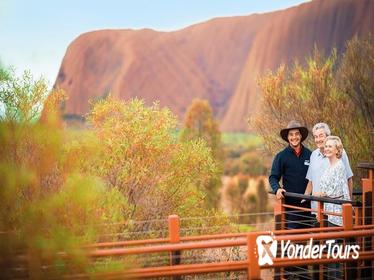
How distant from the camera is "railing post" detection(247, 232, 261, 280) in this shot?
12.4 ft

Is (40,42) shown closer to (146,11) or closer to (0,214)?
(146,11)

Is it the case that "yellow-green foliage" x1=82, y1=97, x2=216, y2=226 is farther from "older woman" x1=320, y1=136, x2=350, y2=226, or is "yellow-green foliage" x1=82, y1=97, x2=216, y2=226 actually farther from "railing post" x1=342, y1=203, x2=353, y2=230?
"railing post" x1=342, y1=203, x2=353, y2=230

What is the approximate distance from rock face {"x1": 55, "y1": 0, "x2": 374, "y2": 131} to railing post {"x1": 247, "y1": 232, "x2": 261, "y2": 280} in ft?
166

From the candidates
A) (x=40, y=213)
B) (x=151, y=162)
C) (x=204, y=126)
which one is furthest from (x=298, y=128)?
(x=204, y=126)

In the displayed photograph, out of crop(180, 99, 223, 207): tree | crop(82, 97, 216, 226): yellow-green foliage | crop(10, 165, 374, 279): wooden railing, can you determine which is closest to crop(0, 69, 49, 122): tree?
crop(82, 97, 216, 226): yellow-green foliage

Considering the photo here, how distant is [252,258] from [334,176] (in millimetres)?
1575

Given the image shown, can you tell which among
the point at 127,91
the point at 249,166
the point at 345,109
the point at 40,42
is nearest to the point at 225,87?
the point at 127,91

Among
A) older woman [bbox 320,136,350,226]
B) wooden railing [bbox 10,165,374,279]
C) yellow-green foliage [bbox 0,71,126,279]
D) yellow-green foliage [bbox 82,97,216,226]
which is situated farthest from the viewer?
yellow-green foliage [bbox 82,97,216,226]

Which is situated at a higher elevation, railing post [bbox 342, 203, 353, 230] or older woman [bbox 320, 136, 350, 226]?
older woman [bbox 320, 136, 350, 226]

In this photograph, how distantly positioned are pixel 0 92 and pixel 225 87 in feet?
157

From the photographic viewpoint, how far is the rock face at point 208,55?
55.8 meters

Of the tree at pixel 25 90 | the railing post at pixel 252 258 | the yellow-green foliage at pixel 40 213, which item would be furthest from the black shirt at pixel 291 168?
the tree at pixel 25 90

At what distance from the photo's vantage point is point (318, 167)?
5285 millimetres

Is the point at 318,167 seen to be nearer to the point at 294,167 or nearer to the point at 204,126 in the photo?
the point at 294,167
